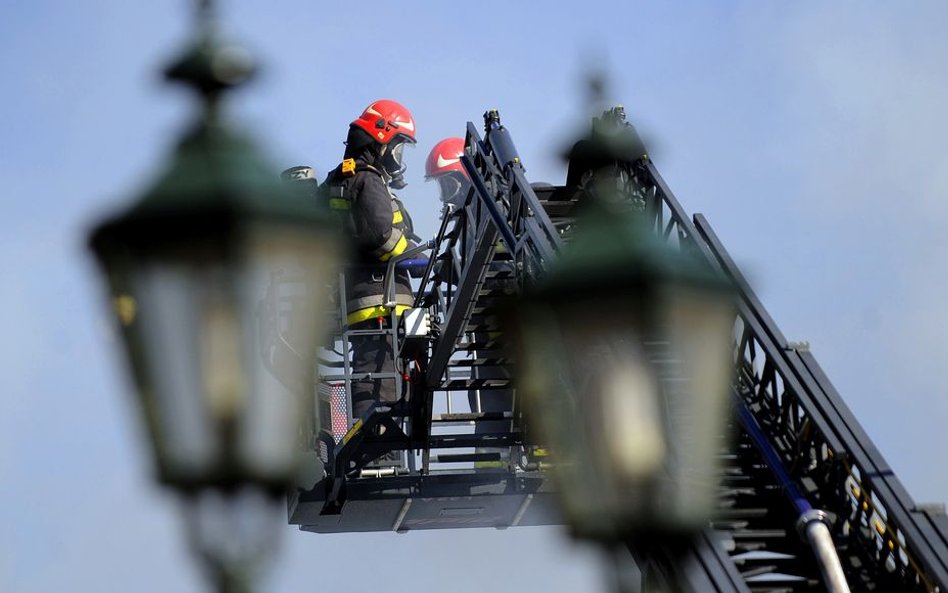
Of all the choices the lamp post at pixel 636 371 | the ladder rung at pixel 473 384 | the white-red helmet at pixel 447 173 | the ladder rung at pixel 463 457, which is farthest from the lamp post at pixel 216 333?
the white-red helmet at pixel 447 173

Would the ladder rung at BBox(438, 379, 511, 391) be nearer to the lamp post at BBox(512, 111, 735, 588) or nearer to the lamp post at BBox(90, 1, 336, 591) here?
the lamp post at BBox(512, 111, 735, 588)

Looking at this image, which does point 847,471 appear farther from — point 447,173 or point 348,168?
point 447,173

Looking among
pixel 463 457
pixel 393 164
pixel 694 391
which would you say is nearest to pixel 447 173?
pixel 393 164

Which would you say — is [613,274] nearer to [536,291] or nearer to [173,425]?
[536,291]

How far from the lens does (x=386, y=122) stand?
15.4 meters

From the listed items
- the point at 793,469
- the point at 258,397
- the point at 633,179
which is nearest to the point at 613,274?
the point at 258,397

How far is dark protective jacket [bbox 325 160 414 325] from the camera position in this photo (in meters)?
14.6

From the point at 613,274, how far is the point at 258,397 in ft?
2.64

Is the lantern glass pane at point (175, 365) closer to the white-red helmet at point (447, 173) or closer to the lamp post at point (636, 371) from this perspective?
the lamp post at point (636, 371)

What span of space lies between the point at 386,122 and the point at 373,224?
4.28ft

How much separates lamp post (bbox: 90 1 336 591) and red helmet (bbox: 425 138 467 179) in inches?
557

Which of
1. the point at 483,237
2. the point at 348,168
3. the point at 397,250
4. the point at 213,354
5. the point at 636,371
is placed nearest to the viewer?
the point at 213,354

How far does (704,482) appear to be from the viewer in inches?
131

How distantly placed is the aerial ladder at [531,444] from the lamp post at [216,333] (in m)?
5.41
